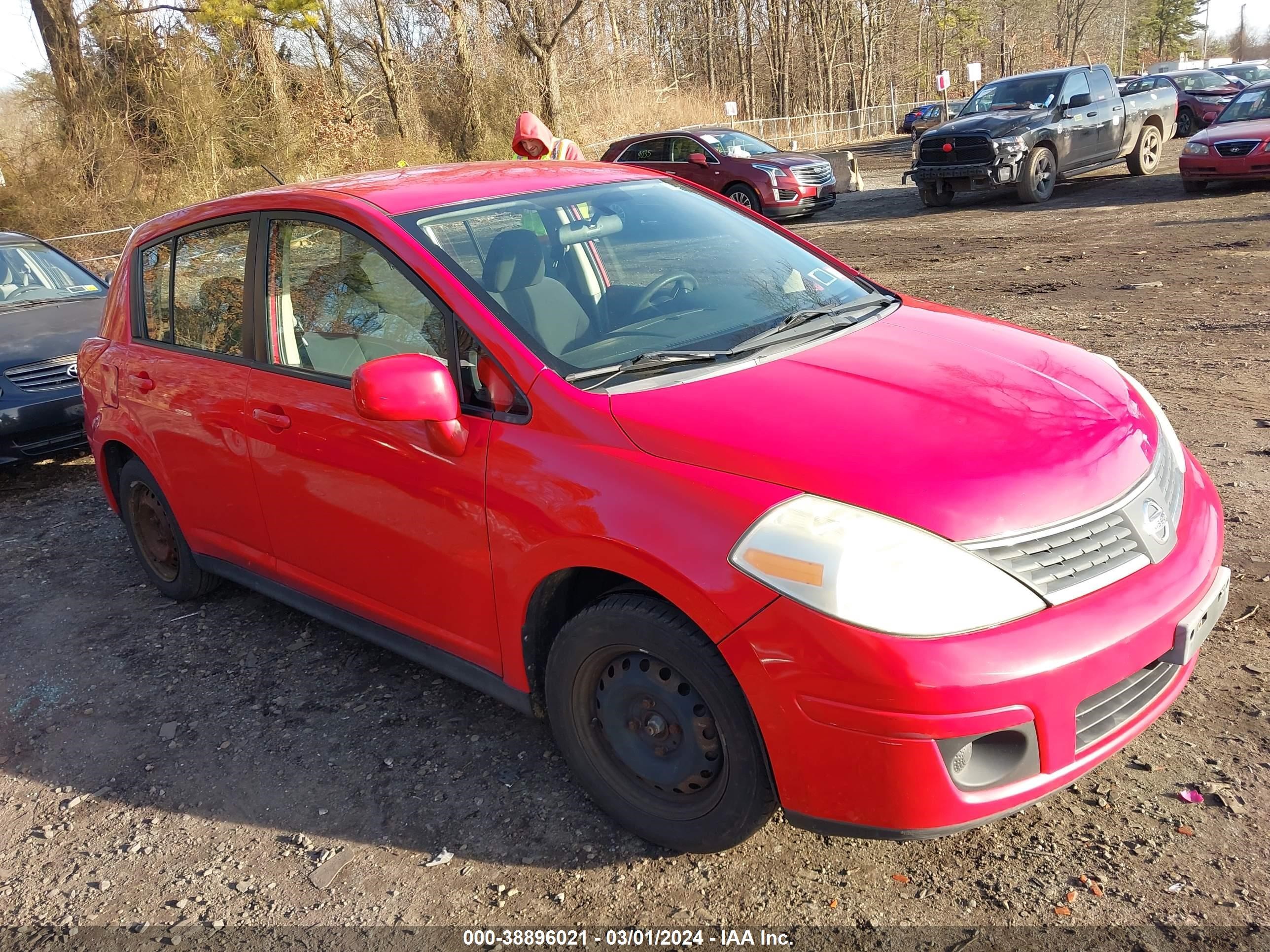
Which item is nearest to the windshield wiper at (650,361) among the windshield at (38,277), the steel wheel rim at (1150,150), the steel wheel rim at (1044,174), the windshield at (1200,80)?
the windshield at (38,277)

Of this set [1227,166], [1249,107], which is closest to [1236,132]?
[1227,166]

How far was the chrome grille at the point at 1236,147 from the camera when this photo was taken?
14.5 metres

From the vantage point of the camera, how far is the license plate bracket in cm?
Answer: 248

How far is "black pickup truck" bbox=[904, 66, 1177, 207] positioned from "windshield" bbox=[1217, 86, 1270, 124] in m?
1.73

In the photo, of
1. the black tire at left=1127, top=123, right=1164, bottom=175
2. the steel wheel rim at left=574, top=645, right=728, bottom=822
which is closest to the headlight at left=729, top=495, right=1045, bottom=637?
the steel wheel rim at left=574, top=645, right=728, bottom=822

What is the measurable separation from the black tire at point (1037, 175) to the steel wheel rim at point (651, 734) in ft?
50.3

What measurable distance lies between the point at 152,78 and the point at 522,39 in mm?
11988

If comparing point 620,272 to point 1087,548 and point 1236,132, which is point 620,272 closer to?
point 1087,548

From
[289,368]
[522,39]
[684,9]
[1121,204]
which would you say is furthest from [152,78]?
[684,9]

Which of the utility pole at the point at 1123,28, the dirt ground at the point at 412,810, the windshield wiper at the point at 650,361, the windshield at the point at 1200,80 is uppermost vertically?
the utility pole at the point at 1123,28

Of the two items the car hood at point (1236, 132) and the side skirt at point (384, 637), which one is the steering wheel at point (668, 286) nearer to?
the side skirt at point (384, 637)

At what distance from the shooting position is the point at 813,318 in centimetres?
336

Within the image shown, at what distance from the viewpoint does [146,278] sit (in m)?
4.57

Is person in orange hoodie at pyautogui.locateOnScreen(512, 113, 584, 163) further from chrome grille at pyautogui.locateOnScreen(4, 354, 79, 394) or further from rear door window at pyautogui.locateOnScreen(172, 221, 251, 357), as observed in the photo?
rear door window at pyautogui.locateOnScreen(172, 221, 251, 357)
